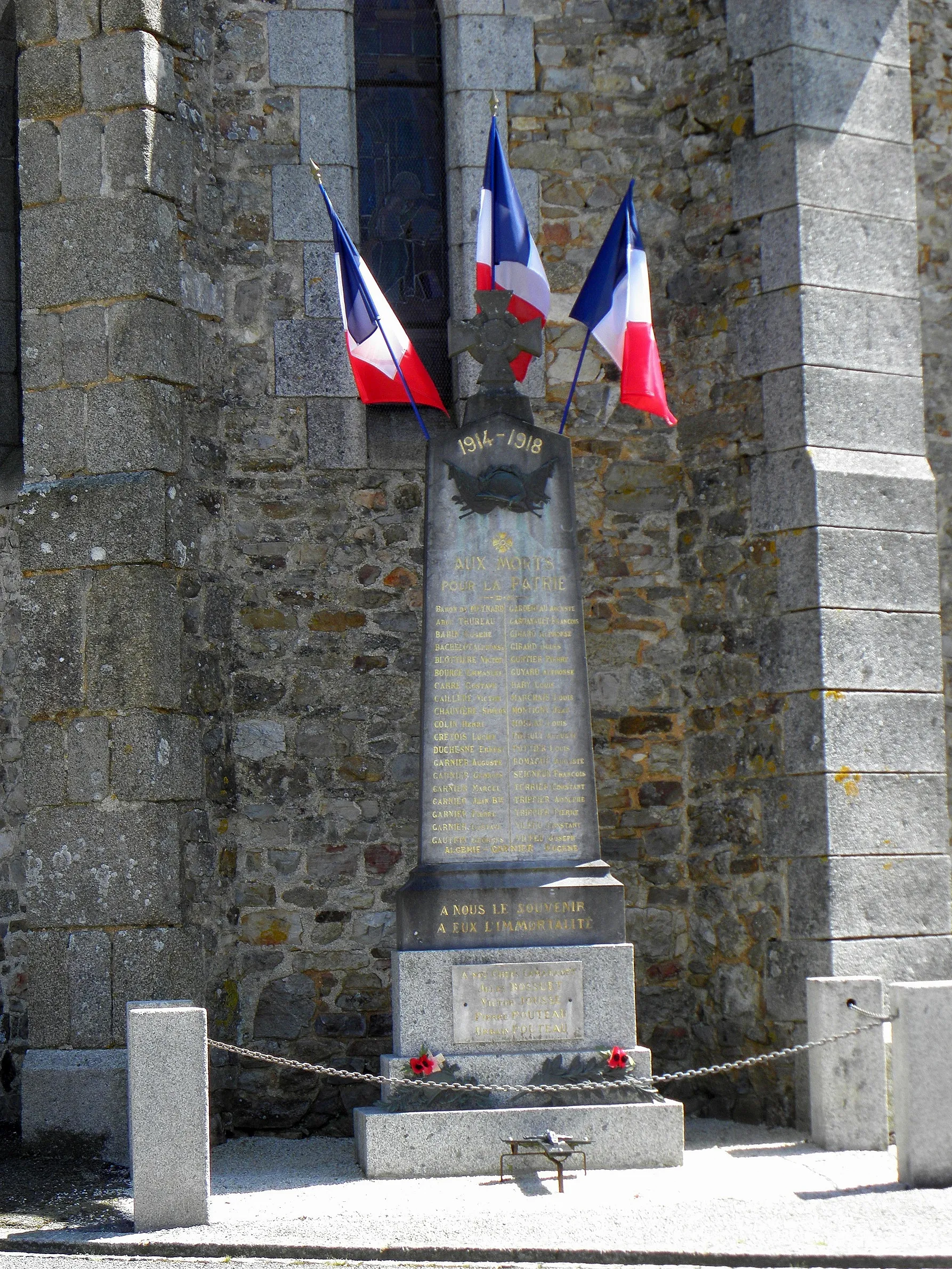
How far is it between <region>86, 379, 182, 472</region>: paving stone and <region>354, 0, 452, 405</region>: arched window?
162 cm

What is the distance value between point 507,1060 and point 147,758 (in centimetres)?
206

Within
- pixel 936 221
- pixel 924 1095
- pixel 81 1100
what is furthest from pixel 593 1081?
pixel 936 221

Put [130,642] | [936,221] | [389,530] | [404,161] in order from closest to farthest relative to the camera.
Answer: [130,642] → [389,530] → [404,161] → [936,221]

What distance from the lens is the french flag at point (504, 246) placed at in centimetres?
707

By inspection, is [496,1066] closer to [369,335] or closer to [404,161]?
[369,335]

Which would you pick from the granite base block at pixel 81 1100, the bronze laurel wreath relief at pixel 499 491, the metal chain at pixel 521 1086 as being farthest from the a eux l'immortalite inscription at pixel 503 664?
the granite base block at pixel 81 1100

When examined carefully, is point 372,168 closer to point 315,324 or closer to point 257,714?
point 315,324

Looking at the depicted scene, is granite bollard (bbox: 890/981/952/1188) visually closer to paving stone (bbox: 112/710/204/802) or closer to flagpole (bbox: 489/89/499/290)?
paving stone (bbox: 112/710/204/802)

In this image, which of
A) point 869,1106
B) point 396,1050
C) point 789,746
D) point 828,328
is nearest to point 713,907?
point 789,746

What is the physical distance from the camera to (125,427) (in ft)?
24.3

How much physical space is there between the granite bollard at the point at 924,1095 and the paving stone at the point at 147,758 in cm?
323

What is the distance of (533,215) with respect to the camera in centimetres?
830

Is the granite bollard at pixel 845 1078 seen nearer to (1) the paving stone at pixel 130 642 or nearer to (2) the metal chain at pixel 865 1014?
(2) the metal chain at pixel 865 1014

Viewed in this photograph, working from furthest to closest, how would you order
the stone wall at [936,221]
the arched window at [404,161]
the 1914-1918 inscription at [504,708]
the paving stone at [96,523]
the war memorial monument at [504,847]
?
the stone wall at [936,221] → the arched window at [404,161] → the paving stone at [96,523] → the 1914-1918 inscription at [504,708] → the war memorial monument at [504,847]
